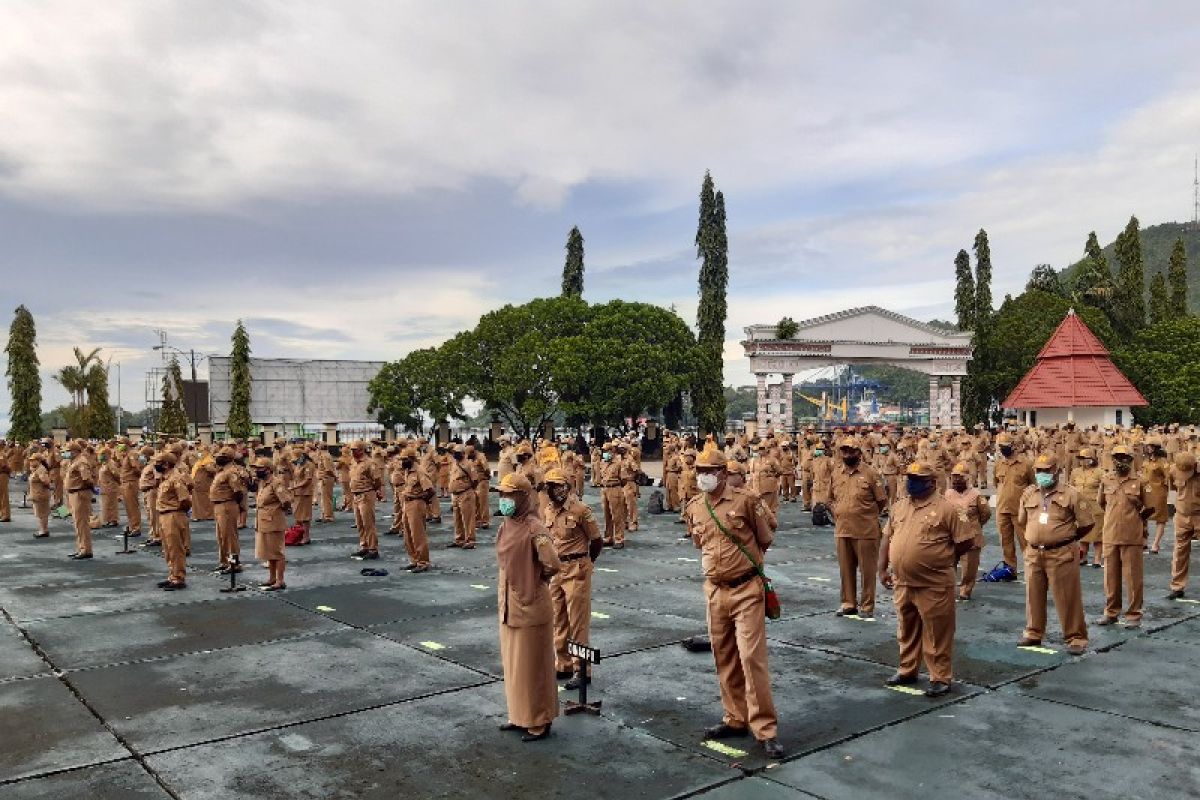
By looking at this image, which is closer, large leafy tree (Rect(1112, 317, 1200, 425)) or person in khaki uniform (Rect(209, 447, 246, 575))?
person in khaki uniform (Rect(209, 447, 246, 575))

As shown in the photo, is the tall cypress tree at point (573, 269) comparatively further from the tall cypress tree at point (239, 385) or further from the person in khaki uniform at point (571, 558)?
the person in khaki uniform at point (571, 558)

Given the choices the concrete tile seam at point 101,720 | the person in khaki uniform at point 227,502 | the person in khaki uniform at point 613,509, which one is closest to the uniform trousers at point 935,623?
the concrete tile seam at point 101,720

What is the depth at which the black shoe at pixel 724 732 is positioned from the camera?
23.4 feet

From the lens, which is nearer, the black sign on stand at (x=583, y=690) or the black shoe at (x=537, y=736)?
the black shoe at (x=537, y=736)

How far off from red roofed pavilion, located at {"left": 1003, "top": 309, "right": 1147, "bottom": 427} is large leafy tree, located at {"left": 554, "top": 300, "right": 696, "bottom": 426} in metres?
21.7

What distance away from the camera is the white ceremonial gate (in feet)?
189

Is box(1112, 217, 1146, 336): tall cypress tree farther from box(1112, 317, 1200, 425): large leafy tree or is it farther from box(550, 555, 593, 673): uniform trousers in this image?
box(550, 555, 593, 673): uniform trousers

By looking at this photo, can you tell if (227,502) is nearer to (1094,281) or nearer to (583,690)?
(583,690)

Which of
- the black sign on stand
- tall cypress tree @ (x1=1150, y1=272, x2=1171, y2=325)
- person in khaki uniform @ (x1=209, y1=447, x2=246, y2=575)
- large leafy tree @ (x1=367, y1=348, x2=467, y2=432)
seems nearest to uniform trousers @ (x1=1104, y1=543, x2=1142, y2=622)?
the black sign on stand

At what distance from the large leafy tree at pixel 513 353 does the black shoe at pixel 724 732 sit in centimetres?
4172

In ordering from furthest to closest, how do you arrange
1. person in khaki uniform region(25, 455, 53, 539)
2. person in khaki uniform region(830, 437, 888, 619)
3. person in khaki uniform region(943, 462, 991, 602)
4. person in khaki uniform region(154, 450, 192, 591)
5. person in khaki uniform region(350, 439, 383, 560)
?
person in khaki uniform region(25, 455, 53, 539) → person in khaki uniform region(350, 439, 383, 560) → person in khaki uniform region(154, 450, 192, 591) → person in khaki uniform region(830, 437, 888, 619) → person in khaki uniform region(943, 462, 991, 602)

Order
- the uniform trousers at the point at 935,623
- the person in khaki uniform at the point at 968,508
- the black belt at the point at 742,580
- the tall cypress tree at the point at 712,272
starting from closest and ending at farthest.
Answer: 1. the black belt at the point at 742,580
2. the uniform trousers at the point at 935,623
3. the person in khaki uniform at the point at 968,508
4. the tall cypress tree at the point at 712,272

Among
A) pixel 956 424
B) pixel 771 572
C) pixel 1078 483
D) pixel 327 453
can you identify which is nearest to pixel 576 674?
pixel 771 572

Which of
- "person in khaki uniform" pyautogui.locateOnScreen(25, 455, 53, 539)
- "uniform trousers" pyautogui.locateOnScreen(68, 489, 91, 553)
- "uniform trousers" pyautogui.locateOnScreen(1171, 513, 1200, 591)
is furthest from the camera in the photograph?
"person in khaki uniform" pyautogui.locateOnScreen(25, 455, 53, 539)
